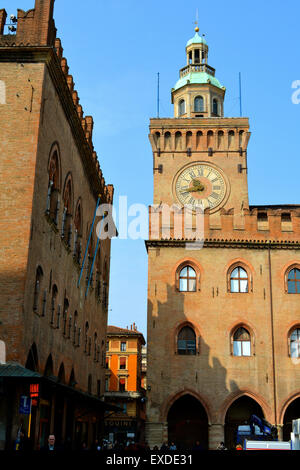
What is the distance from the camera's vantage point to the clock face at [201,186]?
113ft

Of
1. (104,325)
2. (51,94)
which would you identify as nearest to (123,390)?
(104,325)

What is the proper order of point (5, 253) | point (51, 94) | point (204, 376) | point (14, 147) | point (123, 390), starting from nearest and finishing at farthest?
point (5, 253) → point (14, 147) → point (51, 94) → point (204, 376) → point (123, 390)

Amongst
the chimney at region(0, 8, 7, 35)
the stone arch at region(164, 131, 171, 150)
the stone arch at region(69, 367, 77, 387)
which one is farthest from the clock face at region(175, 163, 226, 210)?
the chimney at region(0, 8, 7, 35)

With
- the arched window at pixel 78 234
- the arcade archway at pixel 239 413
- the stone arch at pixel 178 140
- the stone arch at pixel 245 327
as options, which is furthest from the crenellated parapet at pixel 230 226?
the arcade archway at pixel 239 413

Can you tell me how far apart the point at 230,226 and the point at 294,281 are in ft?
15.2

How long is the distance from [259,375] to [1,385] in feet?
57.4

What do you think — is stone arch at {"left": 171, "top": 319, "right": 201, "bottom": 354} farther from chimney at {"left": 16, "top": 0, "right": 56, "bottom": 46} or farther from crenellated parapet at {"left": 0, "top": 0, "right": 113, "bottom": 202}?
chimney at {"left": 16, "top": 0, "right": 56, "bottom": 46}

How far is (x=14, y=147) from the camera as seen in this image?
17516mm

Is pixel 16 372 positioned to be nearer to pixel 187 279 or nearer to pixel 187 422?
pixel 187 279

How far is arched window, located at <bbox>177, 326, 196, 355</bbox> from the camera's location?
97.1ft

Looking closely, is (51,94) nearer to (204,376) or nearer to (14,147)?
(14,147)

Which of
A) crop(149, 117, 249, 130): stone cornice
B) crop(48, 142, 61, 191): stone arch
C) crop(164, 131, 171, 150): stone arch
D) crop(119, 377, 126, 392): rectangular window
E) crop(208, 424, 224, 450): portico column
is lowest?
crop(208, 424, 224, 450): portico column

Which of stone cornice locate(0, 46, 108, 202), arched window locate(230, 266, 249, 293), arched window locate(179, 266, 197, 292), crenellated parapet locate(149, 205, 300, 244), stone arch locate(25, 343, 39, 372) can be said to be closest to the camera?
stone arch locate(25, 343, 39, 372)

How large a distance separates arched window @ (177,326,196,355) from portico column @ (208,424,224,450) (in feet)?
12.7
